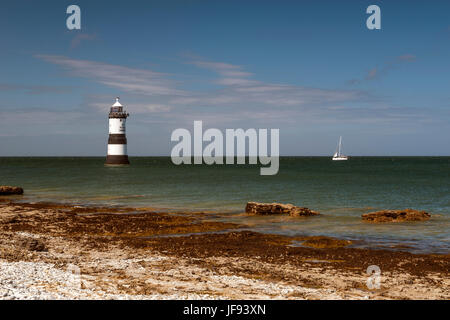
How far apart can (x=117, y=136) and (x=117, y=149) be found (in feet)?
8.34

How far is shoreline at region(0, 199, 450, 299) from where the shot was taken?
10.5 m

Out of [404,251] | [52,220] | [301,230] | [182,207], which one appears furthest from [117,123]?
[404,251]

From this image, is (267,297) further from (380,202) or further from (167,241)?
(380,202)

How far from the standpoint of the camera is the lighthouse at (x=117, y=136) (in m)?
81.8

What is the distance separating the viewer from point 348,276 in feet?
42.6

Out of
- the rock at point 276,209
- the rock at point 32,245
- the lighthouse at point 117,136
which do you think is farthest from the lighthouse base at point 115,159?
the rock at point 32,245

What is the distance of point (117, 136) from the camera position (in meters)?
83.3

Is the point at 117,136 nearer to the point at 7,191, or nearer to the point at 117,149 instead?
the point at 117,149

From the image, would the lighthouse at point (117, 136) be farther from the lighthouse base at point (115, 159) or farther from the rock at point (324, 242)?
the rock at point (324, 242)

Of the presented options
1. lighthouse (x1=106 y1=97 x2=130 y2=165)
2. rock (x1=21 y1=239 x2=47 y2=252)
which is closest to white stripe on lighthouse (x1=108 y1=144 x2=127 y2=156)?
lighthouse (x1=106 y1=97 x2=130 y2=165)

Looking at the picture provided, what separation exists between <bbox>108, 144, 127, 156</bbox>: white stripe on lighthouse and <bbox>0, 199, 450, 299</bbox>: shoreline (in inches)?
2399

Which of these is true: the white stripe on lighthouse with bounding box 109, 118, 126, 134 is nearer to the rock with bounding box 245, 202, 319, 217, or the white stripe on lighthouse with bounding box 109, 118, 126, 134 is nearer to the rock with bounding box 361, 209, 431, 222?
the rock with bounding box 245, 202, 319, 217

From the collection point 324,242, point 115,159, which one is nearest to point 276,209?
point 324,242
